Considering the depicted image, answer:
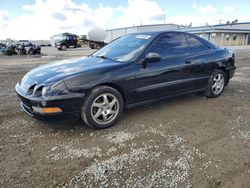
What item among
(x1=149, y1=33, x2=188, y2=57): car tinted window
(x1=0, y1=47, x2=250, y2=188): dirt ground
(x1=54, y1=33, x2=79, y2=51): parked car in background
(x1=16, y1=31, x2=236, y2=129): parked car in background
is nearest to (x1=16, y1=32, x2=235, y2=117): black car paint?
(x1=16, y1=31, x2=236, y2=129): parked car in background

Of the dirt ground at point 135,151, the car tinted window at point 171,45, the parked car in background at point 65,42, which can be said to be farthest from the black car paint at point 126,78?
the parked car in background at point 65,42

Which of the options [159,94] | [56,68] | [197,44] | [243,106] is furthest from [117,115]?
[243,106]

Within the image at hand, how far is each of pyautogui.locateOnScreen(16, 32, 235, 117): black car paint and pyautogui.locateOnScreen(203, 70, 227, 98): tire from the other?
150mm

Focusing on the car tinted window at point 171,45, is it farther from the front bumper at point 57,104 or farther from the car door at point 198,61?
the front bumper at point 57,104

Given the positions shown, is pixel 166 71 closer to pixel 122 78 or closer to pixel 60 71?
pixel 122 78

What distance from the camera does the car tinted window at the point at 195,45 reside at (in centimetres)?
456

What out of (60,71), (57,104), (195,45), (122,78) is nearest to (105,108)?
(122,78)

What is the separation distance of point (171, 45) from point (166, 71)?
1.96 ft

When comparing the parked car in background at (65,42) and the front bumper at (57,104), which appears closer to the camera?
the front bumper at (57,104)

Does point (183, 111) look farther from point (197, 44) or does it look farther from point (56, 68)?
point (56, 68)

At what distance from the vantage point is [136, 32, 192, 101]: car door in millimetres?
3742

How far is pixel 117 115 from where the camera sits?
11.7 ft

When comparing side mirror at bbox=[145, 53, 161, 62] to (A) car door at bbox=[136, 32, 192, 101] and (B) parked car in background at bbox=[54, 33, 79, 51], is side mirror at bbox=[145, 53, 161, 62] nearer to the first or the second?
(A) car door at bbox=[136, 32, 192, 101]

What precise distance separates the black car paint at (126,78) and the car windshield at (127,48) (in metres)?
0.13
